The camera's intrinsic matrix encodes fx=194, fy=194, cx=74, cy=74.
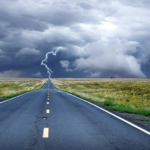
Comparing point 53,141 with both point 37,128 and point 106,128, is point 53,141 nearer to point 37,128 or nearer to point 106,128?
point 37,128

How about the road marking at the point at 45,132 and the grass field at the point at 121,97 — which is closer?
the road marking at the point at 45,132

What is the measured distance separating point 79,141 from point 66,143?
414 mm

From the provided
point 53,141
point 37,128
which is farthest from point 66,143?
point 37,128

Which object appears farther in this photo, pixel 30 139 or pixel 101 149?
pixel 30 139

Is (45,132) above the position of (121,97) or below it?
above

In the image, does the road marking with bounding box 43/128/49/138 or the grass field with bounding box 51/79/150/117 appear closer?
the road marking with bounding box 43/128/49/138

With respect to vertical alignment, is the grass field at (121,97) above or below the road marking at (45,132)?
below

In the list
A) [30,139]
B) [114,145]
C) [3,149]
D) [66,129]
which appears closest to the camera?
[3,149]

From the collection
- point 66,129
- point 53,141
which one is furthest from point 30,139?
point 66,129

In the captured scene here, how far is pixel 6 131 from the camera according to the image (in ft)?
21.2

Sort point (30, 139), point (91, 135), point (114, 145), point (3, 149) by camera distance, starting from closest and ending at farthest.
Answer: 1. point (3, 149)
2. point (114, 145)
3. point (30, 139)
4. point (91, 135)

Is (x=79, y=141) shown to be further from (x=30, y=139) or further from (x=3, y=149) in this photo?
(x=3, y=149)

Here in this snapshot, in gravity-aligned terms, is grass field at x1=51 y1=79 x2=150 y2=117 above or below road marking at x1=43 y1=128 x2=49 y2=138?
below

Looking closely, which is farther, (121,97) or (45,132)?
(121,97)
